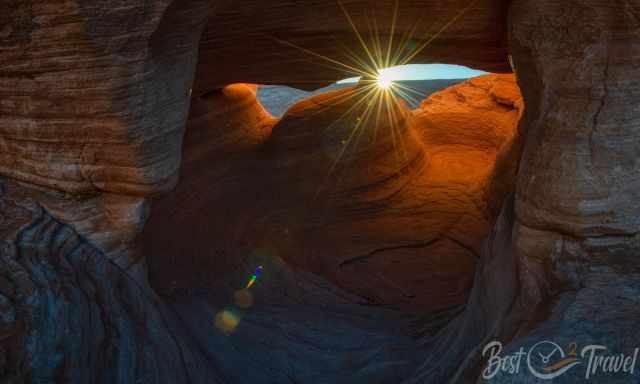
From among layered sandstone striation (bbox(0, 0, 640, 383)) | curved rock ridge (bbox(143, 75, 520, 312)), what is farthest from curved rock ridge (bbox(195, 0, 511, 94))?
curved rock ridge (bbox(143, 75, 520, 312))

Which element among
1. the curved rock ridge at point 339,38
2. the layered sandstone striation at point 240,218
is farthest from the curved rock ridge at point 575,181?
the curved rock ridge at point 339,38

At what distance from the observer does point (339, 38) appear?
16.4 feet

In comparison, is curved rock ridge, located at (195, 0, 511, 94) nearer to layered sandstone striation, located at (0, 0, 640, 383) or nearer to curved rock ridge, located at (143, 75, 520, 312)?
layered sandstone striation, located at (0, 0, 640, 383)

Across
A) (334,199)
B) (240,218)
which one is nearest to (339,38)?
(240,218)

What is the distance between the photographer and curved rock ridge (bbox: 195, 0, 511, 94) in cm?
439

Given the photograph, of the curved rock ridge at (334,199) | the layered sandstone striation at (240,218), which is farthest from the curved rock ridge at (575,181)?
the curved rock ridge at (334,199)

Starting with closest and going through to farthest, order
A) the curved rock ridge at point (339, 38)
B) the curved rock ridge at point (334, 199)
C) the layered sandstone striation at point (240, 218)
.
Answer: the layered sandstone striation at point (240, 218), the curved rock ridge at point (339, 38), the curved rock ridge at point (334, 199)

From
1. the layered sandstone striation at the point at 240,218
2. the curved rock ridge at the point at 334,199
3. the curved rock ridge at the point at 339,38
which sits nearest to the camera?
the layered sandstone striation at the point at 240,218

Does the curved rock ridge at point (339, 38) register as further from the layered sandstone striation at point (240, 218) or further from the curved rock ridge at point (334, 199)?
the curved rock ridge at point (334, 199)

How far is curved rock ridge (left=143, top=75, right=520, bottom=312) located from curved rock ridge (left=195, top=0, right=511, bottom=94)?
1.14 meters

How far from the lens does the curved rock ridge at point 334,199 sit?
572 centimetres

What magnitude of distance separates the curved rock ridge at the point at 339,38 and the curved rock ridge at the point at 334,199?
114 cm

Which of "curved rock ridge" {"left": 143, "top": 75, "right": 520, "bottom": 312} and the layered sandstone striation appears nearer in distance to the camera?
the layered sandstone striation

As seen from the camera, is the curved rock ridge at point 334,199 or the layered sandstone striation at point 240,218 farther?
the curved rock ridge at point 334,199
